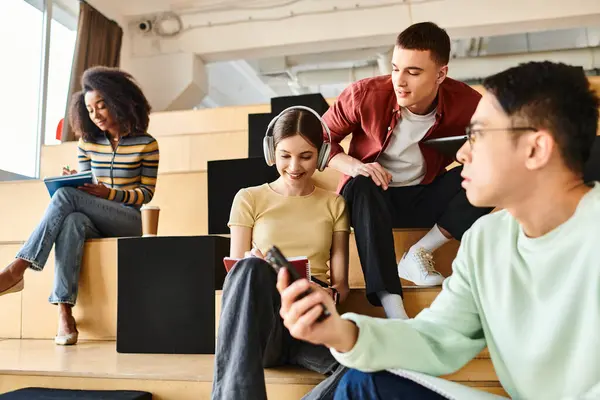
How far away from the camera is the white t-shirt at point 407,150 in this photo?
169 centimetres

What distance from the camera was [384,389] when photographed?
0.74 metres

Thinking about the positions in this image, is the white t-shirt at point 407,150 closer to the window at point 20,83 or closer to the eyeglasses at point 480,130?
the eyeglasses at point 480,130

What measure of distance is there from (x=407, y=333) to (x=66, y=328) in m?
1.54

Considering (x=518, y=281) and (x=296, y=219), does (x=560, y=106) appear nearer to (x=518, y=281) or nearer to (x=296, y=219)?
(x=518, y=281)

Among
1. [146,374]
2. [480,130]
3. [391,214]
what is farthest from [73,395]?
[480,130]

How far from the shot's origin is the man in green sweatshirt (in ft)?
2.41

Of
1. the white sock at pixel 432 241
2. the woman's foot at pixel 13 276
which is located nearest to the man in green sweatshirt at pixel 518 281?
the white sock at pixel 432 241

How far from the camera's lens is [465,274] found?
2.81 ft

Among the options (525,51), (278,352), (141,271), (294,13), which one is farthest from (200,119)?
(525,51)

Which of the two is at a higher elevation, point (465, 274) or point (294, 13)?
point (294, 13)

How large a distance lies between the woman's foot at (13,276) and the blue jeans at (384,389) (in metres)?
1.57

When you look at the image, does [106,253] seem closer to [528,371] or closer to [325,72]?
[528,371]

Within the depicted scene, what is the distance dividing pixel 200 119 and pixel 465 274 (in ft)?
9.52

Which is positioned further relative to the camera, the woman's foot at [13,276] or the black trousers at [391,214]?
the woman's foot at [13,276]
